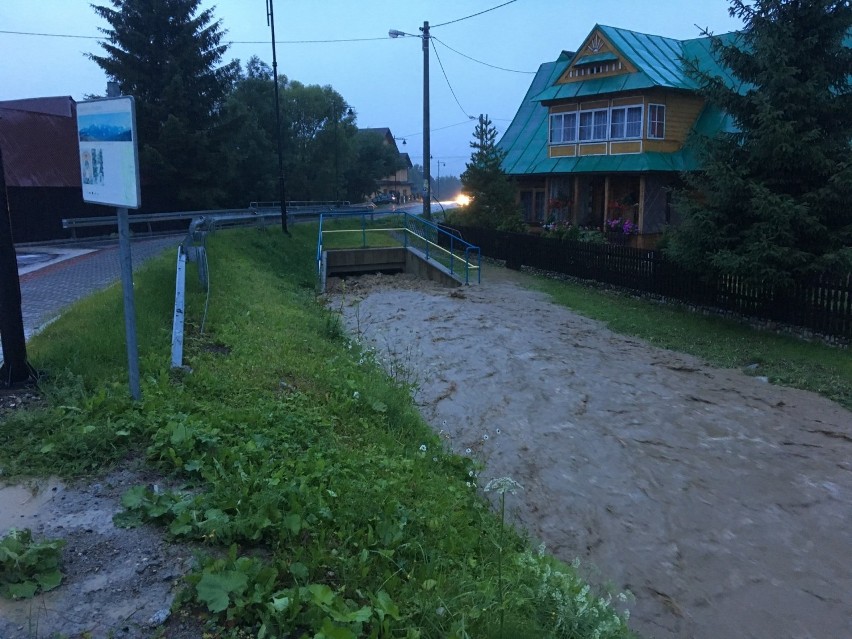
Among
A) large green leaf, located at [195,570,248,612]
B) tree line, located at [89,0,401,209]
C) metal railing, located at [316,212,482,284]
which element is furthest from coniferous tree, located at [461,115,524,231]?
large green leaf, located at [195,570,248,612]

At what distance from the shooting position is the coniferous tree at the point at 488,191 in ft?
97.3

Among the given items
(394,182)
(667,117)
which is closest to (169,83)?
(667,117)

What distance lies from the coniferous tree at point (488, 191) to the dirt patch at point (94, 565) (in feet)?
86.2

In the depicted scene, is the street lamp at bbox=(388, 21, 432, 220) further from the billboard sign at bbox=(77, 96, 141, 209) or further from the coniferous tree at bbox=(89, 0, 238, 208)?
the billboard sign at bbox=(77, 96, 141, 209)

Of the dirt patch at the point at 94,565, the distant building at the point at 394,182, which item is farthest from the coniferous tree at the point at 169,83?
the distant building at the point at 394,182

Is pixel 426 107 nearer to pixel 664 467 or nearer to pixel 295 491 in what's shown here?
pixel 664 467

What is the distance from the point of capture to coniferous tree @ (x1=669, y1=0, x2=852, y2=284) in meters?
13.5

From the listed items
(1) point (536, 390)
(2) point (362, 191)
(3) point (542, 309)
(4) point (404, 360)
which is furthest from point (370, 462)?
(2) point (362, 191)

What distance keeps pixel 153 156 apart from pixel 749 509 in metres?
31.7

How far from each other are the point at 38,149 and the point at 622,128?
2351 cm

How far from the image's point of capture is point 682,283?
17.3 m

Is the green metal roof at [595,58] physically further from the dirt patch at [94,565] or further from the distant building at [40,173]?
the dirt patch at [94,565]

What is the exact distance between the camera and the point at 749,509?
6871 mm

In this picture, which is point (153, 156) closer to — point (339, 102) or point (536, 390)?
point (536, 390)
